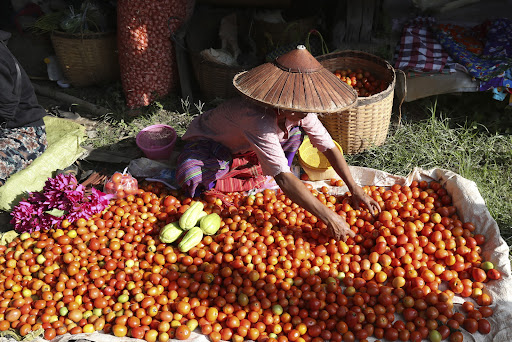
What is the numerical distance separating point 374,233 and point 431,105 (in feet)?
6.65

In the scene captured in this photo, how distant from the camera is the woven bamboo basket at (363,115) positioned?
3.58 m

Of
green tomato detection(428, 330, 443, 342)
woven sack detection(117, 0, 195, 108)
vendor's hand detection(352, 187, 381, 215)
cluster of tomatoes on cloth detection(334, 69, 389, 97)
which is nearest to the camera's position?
green tomato detection(428, 330, 443, 342)

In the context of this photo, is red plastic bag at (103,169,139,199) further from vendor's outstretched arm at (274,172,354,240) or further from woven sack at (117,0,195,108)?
woven sack at (117,0,195,108)

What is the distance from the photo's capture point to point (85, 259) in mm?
2799

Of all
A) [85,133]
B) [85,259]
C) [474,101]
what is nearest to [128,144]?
[85,133]

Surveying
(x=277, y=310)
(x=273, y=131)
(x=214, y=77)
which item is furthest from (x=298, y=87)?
(x=214, y=77)

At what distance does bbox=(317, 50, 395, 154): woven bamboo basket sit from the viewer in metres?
3.58

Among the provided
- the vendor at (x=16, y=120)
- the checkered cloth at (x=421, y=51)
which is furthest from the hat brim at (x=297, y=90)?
the checkered cloth at (x=421, y=51)

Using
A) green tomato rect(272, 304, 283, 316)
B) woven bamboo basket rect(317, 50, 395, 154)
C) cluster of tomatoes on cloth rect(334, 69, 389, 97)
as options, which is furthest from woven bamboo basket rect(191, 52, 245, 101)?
green tomato rect(272, 304, 283, 316)

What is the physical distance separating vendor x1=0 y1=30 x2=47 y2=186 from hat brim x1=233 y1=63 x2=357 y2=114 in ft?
6.34

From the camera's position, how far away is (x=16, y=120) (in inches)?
136

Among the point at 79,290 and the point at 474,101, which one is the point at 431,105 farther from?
the point at 79,290

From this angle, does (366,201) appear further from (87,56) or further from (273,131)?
(87,56)

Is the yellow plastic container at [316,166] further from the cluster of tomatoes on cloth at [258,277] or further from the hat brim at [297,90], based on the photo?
the hat brim at [297,90]
